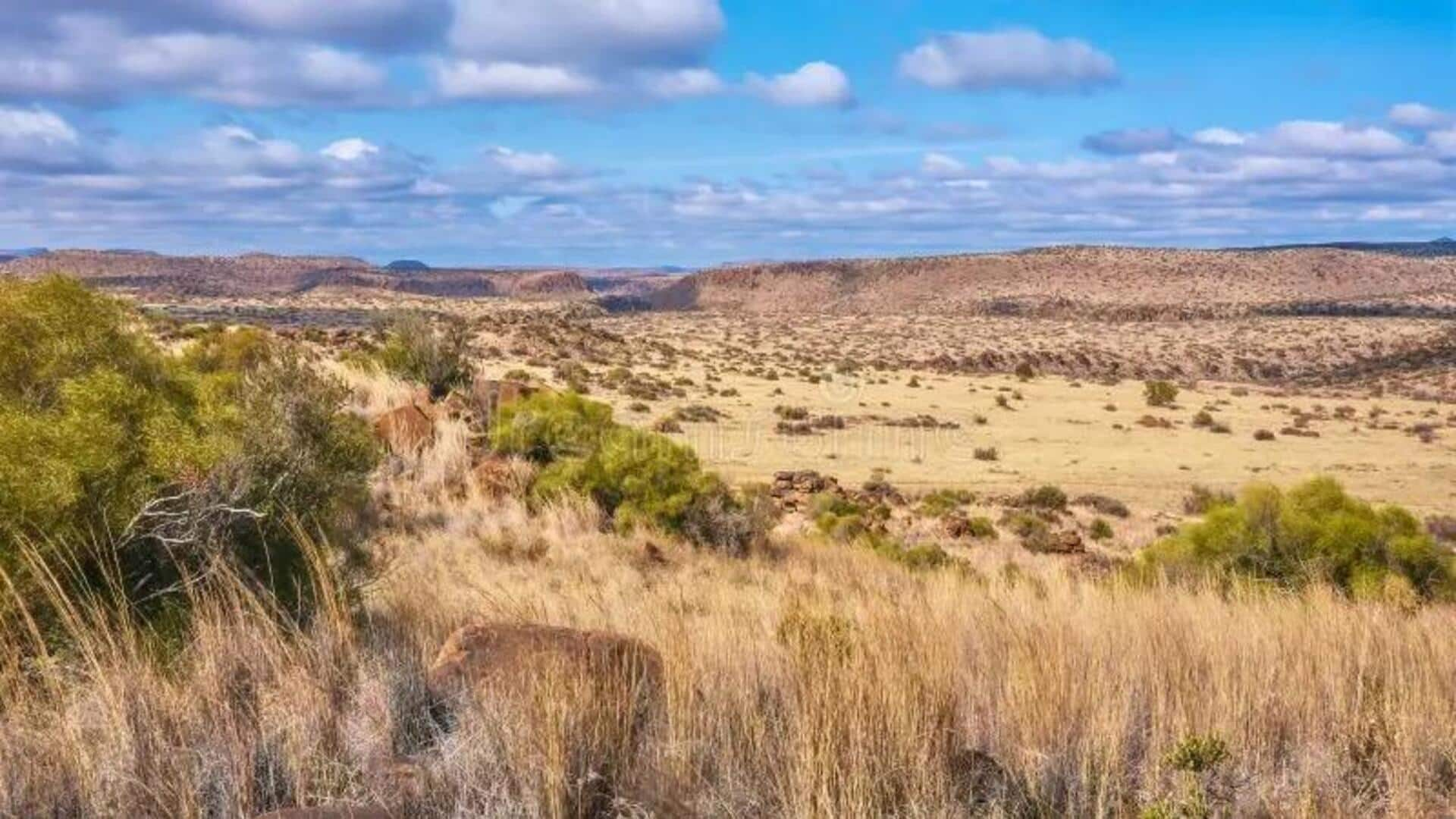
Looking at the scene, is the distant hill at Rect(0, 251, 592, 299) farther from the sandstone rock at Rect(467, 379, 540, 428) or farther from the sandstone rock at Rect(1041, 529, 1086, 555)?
the sandstone rock at Rect(1041, 529, 1086, 555)

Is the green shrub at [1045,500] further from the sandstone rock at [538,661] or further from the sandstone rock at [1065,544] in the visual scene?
the sandstone rock at [538,661]

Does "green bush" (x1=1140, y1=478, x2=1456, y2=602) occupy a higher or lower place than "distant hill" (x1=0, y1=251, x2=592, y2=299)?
lower

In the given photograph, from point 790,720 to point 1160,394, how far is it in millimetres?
41149

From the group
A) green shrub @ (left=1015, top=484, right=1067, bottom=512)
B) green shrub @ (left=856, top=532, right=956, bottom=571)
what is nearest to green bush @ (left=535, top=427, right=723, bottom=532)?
green shrub @ (left=856, top=532, right=956, bottom=571)

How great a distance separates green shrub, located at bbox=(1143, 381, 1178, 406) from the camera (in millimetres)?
41750

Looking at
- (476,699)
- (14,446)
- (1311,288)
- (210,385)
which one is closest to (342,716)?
(476,699)

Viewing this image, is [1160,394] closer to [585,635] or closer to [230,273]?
[585,635]

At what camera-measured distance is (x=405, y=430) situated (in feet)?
54.0

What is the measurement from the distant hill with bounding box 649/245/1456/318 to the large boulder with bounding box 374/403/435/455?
93772mm

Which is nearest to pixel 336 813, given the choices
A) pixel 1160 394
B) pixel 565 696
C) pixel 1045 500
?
pixel 565 696

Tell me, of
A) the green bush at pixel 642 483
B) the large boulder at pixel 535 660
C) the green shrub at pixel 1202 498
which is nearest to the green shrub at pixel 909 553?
the green bush at pixel 642 483

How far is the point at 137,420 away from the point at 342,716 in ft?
8.85

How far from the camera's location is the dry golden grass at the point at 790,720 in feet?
13.1

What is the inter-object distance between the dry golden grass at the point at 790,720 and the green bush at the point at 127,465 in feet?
1.38
